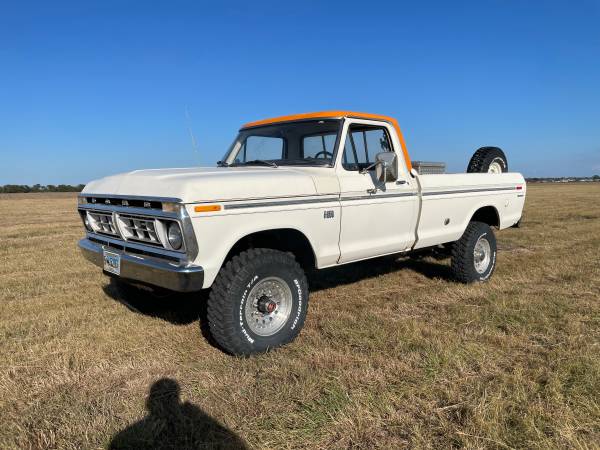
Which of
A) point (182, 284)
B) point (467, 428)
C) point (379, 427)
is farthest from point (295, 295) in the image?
point (467, 428)

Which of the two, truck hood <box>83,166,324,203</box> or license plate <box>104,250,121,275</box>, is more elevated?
truck hood <box>83,166,324,203</box>

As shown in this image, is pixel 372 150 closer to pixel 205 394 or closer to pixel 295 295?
pixel 295 295

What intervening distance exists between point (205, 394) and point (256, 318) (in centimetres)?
86

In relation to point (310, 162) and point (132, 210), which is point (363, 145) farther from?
point (132, 210)

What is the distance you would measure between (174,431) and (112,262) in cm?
164

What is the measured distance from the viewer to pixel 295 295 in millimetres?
3865

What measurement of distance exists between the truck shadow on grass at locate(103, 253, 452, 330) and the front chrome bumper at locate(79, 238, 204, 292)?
0.48m

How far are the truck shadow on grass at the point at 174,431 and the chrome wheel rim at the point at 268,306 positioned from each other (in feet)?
3.05

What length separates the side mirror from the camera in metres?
4.13

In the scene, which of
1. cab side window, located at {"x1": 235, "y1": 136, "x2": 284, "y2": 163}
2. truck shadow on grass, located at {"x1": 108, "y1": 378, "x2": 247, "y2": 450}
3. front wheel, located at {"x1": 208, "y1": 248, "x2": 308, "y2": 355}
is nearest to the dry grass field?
truck shadow on grass, located at {"x1": 108, "y1": 378, "x2": 247, "y2": 450}

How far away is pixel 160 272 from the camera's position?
322cm

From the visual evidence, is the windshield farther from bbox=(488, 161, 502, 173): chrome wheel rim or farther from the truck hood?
bbox=(488, 161, 502, 173): chrome wheel rim

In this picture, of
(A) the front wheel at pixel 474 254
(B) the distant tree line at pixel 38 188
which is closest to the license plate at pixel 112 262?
(A) the front wheel at pixel 474 254

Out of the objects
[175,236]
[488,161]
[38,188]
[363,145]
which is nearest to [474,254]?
[488,161]
